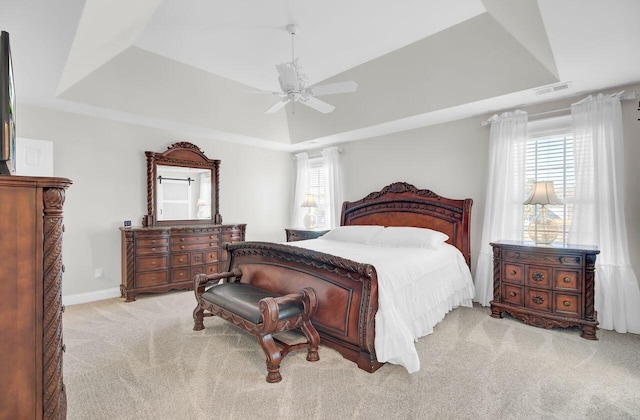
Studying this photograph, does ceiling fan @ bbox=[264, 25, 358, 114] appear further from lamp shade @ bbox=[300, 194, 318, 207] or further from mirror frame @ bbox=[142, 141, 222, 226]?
lamp shade @ bbox=[300, 194, 318, 207]

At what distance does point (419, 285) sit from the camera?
2.99m

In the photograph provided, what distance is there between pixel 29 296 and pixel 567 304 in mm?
4210

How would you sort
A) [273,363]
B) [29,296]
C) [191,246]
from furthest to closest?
1. [191,246]
2. [273,363]
3. [29,296]

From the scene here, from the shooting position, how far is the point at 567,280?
3.18m

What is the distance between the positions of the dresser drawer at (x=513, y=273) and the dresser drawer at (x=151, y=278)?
4541mm

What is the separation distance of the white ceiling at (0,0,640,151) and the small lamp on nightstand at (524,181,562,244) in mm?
1082

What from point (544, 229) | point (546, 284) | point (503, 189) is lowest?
point (546, 284)

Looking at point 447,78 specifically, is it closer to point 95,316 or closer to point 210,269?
point 210,269

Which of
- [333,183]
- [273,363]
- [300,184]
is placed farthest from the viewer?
[300,184]

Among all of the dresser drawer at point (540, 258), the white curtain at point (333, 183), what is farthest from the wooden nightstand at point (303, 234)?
the dresser drawer at point (540, 258)

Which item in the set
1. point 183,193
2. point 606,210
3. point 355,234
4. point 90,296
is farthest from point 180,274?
point 606,210

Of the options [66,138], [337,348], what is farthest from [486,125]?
[66,138]

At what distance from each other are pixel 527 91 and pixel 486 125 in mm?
770

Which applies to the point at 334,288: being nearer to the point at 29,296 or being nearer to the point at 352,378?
the point at 352,378
